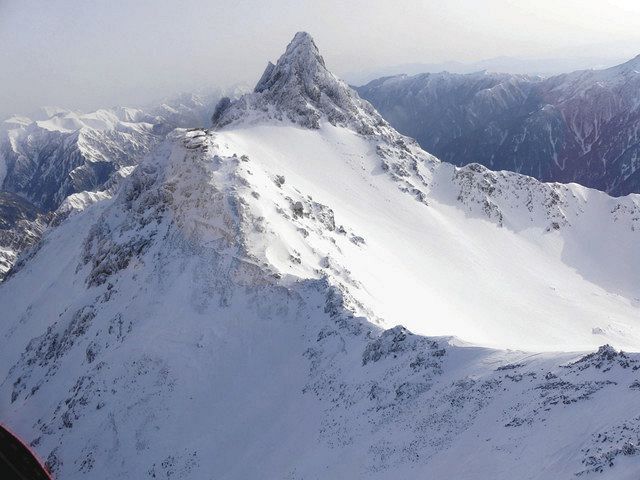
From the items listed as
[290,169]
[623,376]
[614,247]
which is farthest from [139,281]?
[614,247]

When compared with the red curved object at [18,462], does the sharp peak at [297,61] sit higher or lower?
higher

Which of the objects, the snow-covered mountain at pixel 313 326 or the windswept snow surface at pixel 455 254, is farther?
the windswept snow surface at pixel 455 254

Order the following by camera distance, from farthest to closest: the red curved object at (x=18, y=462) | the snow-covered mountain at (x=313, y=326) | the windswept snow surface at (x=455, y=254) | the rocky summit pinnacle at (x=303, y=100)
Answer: the rocky summit pinnacle at (x=303, y=100)
the windswept snow surface at (x=455, y=254)
the snow-covered mountain at (x=313, y=326)
the red curved object at (x=18, y=462)

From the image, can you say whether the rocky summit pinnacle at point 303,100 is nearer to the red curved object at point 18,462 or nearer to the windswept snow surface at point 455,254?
the windswept snow surface at point 455,254

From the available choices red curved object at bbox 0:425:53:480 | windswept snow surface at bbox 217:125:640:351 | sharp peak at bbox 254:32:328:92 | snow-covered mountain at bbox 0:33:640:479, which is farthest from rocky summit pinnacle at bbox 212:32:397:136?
red curved object at bbox 0:425:53:480

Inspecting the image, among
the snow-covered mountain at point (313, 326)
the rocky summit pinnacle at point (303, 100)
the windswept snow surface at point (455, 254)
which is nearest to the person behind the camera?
the snow-covered mountain at point (313, 326)

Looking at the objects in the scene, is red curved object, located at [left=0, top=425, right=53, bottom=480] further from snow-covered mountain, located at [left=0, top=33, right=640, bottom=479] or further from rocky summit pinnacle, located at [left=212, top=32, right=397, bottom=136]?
rocky summit pinnacle, located at [left=212, top=32, right=397, bottom=136]

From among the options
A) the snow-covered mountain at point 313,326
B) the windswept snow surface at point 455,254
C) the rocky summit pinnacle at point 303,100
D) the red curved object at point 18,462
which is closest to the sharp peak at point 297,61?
the rocky summit pinnacle at point 303,100
